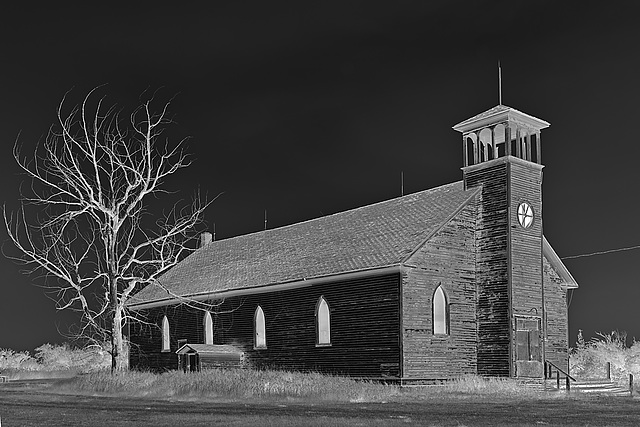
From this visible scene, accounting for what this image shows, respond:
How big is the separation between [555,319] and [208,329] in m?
19.0

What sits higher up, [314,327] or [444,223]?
[444,223]

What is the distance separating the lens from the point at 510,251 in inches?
1438

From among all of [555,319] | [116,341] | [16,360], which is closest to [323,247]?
[116,341]

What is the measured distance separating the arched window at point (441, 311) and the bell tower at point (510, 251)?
6.21 feet

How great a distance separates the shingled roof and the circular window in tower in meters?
2.19

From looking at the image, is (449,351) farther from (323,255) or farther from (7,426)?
(7,426)

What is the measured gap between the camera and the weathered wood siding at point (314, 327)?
34938 millimetres

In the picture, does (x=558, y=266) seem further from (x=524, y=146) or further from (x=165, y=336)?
(x=165, y=336)

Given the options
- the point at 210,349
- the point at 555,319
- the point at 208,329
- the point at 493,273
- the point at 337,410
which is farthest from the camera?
the point at 208,329

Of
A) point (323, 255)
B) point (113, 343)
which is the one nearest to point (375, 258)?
point (323, 255)

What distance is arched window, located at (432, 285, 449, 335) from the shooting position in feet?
119

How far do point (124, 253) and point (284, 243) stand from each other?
9.60m

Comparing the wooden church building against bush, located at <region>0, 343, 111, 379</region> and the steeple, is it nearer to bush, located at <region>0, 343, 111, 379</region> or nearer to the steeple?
the steeple

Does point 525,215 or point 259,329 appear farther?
point 259,329
